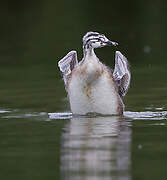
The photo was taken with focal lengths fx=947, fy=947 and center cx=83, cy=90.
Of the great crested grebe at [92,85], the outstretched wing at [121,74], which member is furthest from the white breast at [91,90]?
the outstretched wing at [121,74]

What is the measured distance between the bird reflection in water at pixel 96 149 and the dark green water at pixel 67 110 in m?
0.01

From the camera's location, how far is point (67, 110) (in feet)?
60.1

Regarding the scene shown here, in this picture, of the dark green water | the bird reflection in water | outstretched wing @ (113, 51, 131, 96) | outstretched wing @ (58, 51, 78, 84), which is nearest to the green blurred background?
the dark green water

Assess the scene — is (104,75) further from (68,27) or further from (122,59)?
(68,27)

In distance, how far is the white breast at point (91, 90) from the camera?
16.7 m

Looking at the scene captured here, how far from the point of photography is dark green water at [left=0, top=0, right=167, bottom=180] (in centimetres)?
1222

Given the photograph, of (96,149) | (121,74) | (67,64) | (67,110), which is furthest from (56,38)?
(96,149)

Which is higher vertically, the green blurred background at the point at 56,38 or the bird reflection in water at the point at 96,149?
the green blurred background at the point at 56,38

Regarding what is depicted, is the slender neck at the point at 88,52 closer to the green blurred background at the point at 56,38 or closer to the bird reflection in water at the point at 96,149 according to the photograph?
the bird reflection in water at the point at 96,149

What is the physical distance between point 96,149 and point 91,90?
12.1ft

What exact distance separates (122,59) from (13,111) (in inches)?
90.3

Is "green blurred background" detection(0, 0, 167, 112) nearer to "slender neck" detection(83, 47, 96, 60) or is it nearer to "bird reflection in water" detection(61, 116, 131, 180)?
"slender neck" detection(83, 47, 96, 60)

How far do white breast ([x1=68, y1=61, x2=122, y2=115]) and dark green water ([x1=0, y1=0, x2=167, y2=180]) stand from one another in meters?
0.32

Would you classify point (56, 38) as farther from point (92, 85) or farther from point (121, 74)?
point (92, 85)
